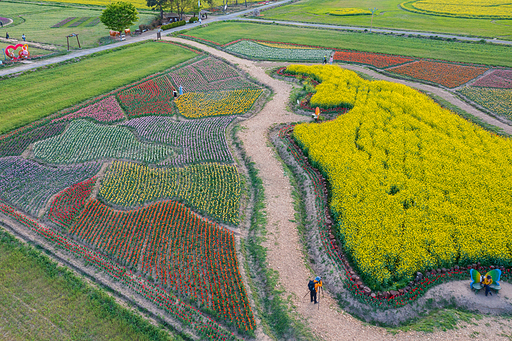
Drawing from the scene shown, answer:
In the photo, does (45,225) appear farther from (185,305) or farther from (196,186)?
(185,305)

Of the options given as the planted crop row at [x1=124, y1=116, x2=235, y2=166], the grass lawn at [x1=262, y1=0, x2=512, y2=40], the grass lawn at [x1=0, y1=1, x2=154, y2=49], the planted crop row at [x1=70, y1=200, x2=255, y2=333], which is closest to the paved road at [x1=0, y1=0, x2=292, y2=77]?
the grass lawn at [x1=0, y1=1, x2=154, y2=49]

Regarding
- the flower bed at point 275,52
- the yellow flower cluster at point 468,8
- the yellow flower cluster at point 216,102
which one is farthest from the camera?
the yellow flower cluster at point 468,8

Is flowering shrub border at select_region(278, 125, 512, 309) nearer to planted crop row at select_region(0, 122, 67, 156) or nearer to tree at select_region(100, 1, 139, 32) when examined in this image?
planted crop row at select_region(0, 122, 67, 156)

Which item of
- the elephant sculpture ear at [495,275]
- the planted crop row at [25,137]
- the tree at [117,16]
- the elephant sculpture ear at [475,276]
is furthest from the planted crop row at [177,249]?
the tree at [117,16]

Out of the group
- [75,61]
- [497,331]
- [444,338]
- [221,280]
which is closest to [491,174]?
[497,331]

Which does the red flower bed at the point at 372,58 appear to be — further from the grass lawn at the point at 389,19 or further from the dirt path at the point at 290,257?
the grass lawn at the point at 389,19

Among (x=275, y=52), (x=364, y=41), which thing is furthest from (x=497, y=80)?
(x=275, y=52)
